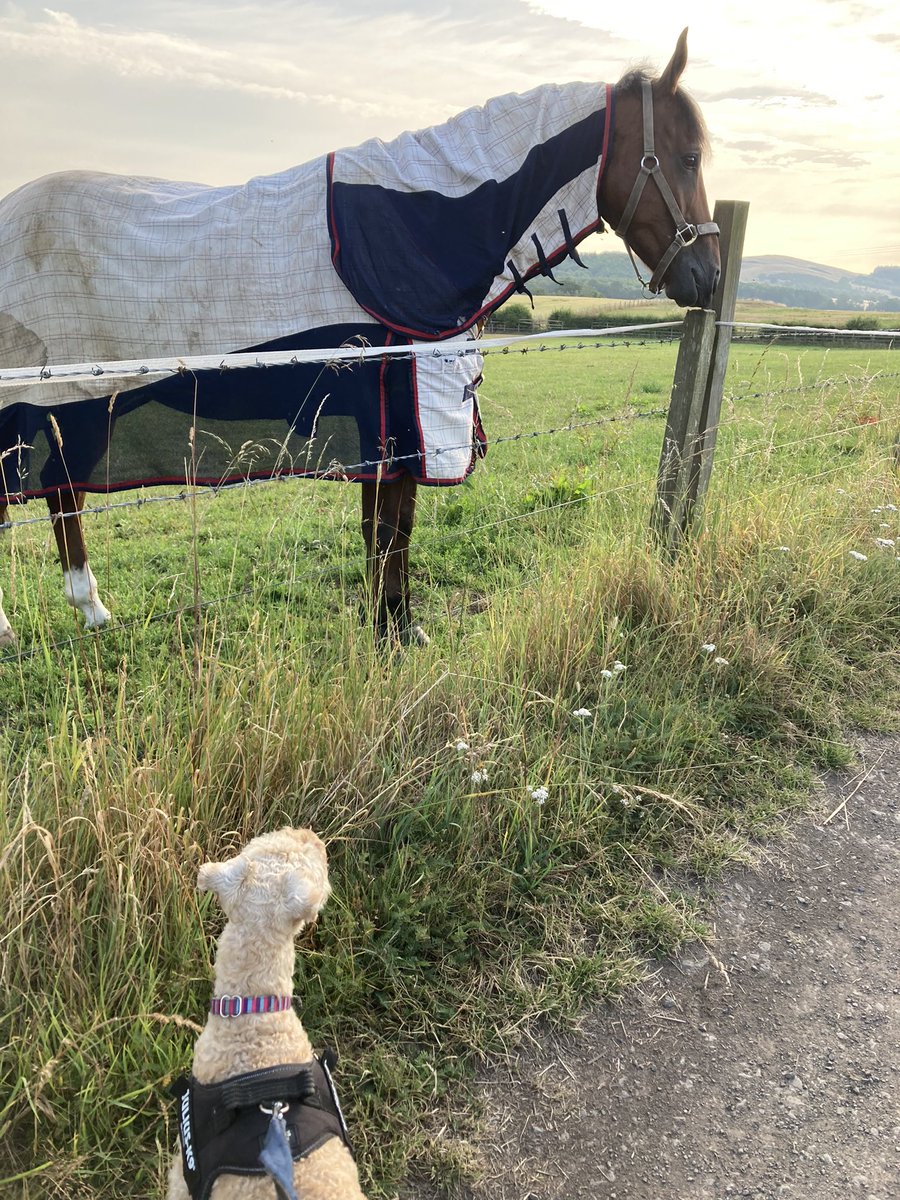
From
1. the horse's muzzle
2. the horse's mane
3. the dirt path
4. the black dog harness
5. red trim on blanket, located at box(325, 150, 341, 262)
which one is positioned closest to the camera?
the black dog harness

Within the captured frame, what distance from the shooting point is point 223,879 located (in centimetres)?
136

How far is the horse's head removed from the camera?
125 inches

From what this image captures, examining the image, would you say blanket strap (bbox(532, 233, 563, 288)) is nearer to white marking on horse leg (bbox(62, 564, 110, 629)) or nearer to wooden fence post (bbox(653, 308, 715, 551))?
wooden fence post (bbox(653, 308, 715, 551))

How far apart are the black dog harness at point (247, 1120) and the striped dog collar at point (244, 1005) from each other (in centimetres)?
10

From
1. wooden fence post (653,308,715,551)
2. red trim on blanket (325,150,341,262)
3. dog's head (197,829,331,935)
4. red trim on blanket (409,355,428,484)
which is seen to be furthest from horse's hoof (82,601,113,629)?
dog's head (197,829,331,935)

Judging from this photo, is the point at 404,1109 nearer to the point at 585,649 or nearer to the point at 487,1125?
the point at 487,1125

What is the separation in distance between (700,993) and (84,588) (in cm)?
328

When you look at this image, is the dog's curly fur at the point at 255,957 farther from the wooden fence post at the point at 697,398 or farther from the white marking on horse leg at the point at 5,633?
the wooden fence post at the point at 697,398

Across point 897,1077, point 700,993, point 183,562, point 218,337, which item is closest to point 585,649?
point 700,993

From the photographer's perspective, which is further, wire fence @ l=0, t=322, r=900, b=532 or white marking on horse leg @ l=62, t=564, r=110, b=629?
white marking on horse leg @ l=62, t=564, r=110, b=629

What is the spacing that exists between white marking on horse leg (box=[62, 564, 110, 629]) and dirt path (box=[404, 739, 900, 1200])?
9.86 ft

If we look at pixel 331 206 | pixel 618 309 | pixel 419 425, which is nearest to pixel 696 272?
pixel 419 425

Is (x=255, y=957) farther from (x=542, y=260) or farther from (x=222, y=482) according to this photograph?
(x=542, y=260)

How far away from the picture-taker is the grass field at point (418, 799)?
1.66 m
